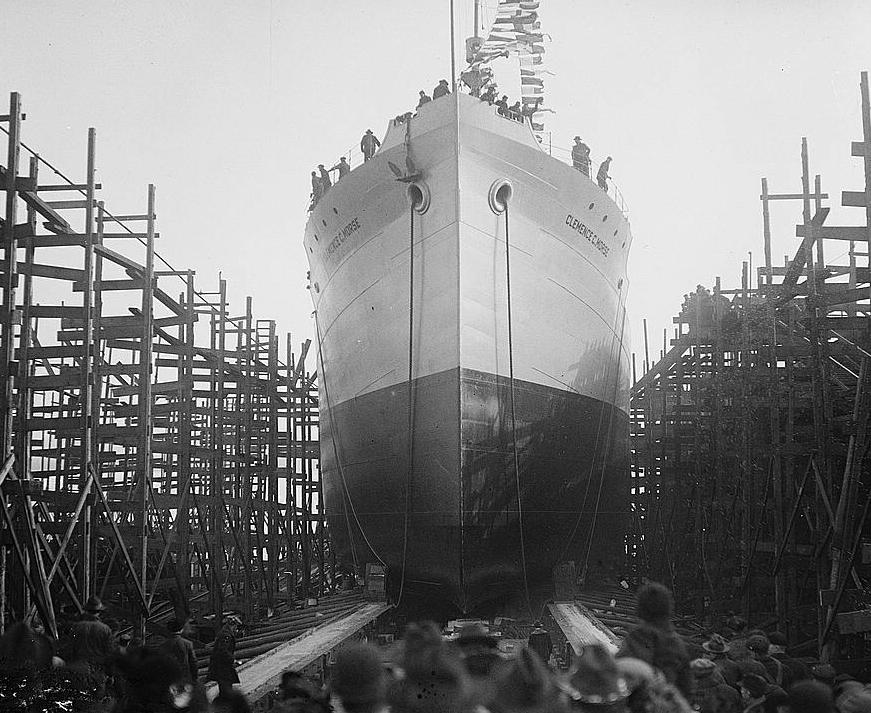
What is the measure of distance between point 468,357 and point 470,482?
1.60 meters

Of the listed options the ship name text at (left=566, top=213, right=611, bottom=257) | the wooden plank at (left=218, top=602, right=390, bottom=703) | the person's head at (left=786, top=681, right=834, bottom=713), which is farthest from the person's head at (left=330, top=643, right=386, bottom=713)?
the ship name text at (left=566, top=213, right=611, bottom=257)

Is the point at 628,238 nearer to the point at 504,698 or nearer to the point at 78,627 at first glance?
the point at 78,627

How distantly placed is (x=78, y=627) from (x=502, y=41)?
40.1 feet

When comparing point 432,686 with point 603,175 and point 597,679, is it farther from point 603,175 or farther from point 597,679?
point 603,175

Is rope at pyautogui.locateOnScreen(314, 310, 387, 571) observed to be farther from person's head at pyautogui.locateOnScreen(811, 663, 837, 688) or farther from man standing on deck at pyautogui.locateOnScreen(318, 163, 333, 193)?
person's head at pyautogui.locateOnScreen(811, 663, 837, 688)

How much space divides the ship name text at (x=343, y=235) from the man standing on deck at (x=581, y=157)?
3.93 m

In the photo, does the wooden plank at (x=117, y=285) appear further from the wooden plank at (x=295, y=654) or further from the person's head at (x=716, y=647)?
the person's head at (x=716, y=647)

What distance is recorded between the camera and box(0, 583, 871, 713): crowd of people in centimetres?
257

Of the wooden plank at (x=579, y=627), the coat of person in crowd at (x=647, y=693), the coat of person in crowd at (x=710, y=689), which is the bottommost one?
the wooden plank at (x=579, y=627)

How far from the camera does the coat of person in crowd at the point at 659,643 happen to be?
11.8ft

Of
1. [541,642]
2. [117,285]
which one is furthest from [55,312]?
[541,642]

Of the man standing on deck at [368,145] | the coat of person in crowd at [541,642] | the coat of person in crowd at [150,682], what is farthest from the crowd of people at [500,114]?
the coat of person in crowd at [150,682]

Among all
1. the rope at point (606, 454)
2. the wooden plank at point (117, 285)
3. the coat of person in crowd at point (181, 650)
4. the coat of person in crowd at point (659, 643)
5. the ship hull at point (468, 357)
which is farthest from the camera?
the rope at point (606, 454)

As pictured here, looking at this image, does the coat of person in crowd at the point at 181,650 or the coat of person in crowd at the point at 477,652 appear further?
the coat of person in crowd at the point at 181,650
